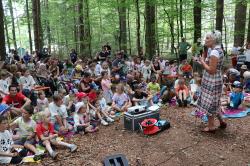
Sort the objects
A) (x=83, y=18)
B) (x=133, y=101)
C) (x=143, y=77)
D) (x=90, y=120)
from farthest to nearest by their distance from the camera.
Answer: (x=83, y=18) < (x=143, y=77) < (x=133, y=101) < (x=90, y=120)

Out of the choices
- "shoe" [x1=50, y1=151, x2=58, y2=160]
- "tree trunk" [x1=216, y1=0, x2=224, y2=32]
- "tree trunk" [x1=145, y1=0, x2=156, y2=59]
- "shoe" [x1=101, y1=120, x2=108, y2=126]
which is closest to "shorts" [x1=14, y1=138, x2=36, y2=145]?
"shoe" [x1=50, y1=151, x2=58, y2=160]

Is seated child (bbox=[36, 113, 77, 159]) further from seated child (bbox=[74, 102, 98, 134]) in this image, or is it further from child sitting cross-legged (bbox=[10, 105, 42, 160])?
seated child (bbox=[74, 102, 98, 134])

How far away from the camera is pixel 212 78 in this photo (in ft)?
16.6

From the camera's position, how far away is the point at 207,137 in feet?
17.6

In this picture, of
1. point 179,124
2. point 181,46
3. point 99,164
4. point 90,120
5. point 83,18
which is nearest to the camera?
point 99,164

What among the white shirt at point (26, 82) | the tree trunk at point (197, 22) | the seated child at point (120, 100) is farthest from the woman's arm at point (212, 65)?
the tree trunk at point (197, 22)

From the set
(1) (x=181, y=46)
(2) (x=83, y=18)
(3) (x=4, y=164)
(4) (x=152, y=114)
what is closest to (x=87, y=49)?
(2) (x=83, y=18)

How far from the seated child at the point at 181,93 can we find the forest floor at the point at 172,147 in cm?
155

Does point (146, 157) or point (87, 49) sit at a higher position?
point (87, 49)

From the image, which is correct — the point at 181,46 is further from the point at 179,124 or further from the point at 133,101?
the point at 179,124

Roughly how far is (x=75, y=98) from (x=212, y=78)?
13.5 feet

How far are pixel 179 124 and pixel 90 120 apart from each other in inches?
84.0

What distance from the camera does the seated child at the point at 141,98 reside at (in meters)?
8.13

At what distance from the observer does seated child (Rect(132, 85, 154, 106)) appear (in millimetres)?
8133
